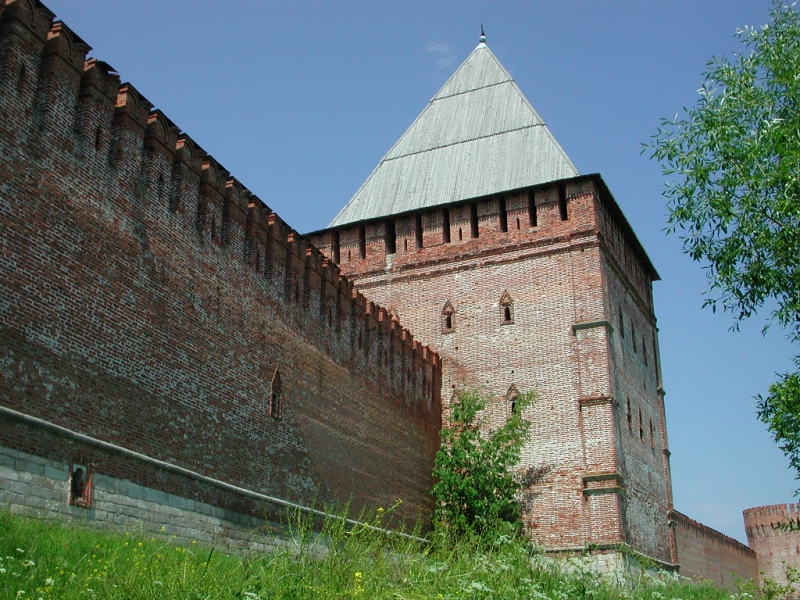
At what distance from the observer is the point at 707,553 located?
92.8ft

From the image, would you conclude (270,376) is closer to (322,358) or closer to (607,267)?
(322,358)

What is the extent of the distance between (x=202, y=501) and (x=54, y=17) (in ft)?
19.2

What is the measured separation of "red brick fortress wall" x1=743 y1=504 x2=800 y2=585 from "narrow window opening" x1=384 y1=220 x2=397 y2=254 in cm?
2863

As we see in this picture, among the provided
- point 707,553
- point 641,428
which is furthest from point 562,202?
point 707,553

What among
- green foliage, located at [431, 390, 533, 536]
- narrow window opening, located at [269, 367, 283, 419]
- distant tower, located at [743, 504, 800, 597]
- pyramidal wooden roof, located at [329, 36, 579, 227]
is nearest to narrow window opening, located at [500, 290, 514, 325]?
green foliage, located at [431, 390, 533, 536]

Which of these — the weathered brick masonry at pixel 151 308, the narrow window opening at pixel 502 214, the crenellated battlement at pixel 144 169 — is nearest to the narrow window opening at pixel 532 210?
the narrow window opening at pixel 502 214

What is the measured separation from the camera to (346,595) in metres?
6.59

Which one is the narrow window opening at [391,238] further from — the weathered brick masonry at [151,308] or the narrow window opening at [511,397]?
the weathered brick masonry at [151,308]

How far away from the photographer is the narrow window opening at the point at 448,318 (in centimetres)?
1995

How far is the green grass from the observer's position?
6312 millimetres

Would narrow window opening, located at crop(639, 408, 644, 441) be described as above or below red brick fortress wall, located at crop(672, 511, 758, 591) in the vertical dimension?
above

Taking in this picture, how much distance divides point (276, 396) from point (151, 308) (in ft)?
10.1

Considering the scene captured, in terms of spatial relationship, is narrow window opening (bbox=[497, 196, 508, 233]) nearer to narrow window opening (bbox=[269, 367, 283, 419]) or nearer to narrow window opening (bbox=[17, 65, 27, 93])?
narrow window opening (bbox=[269, 367, 283, 419])

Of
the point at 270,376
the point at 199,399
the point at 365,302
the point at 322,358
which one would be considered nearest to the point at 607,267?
the point at 365,302
